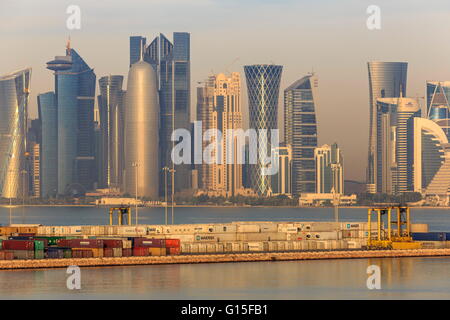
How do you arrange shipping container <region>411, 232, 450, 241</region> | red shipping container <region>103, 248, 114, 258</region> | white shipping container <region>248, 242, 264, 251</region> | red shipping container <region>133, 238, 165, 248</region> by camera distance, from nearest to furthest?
red shipping container <region>103, 248, 114, 258</region>
red shipping container <region>133, 238, 165, 248</region>
white shipping container <region>248, 242, 264, 251</region>
shipping container <region>411, 232, 450, 241</region>

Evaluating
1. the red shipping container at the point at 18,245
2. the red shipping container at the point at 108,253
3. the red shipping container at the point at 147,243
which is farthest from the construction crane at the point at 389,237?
the red shipping container at the point at 18,245

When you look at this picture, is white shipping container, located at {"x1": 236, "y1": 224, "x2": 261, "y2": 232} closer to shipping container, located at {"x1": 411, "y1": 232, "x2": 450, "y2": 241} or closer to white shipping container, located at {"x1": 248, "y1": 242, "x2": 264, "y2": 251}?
white shipping container, located at {"x1": 248, "y1": 242, "x2": 264, "y2": 251}

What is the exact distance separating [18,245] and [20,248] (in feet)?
1.29

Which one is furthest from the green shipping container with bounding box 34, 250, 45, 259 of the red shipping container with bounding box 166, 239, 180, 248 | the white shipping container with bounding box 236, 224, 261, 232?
the white shipping container with bounding box 236, 224, 261, 232

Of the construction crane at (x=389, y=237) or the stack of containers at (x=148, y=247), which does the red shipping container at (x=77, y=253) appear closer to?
the stack of containers at (x=148, y=247)

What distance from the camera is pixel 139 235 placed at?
99250mm

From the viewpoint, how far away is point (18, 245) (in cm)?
9069

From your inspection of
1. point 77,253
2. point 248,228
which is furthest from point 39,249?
point 248,228

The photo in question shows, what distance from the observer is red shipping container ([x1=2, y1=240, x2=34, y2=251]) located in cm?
9025

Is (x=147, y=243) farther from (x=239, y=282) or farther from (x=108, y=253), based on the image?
(x=239, y=282)

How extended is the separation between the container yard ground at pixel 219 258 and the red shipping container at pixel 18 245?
110 inches

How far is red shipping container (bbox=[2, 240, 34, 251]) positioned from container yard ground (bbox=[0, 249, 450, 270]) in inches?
110
